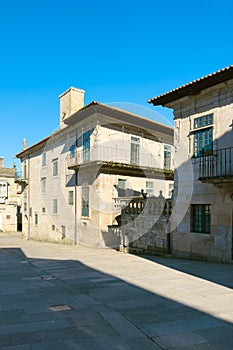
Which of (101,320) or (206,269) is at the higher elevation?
(101,320)

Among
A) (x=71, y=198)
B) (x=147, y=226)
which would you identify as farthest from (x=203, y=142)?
(x=71, y=198)

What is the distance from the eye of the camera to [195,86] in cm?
1269

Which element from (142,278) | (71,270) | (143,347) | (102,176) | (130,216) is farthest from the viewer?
(102,176)

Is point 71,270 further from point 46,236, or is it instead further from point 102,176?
point 46,236

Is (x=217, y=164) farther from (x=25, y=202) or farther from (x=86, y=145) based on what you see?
(x=25, y=202)

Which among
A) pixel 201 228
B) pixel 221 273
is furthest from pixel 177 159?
pixel 221 273

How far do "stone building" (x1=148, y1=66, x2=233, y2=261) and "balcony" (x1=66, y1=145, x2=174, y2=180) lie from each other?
20.6ft

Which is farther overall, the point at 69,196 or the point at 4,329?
the point at 69,196

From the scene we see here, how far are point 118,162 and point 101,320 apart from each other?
50.6 ft

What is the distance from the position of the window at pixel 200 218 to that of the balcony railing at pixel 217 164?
1.39 metres

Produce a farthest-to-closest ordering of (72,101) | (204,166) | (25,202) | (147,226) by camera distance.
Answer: (25,202) < (72,101) < (147,226) < (204,166)

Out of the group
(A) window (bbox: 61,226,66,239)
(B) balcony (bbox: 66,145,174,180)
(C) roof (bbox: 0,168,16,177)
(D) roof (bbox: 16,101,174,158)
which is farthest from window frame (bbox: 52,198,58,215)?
(C) roof (bbox: 0,168,16,177)

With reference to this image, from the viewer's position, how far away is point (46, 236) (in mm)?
28016

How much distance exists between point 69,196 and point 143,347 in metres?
19.3
